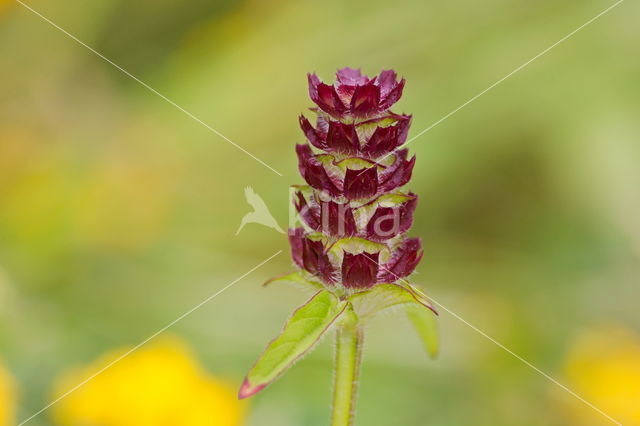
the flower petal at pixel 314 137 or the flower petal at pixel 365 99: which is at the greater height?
the flower petal at pixel 365 99

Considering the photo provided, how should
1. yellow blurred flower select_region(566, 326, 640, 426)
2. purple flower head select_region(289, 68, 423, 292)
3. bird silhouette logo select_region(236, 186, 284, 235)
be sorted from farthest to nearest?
bird silhouette logo select_region(236, 186, 284, 235) < yellow blurred flower select_region(566, 326, 640, 426) < purple flower head select_region(289, 68, 423, 292)

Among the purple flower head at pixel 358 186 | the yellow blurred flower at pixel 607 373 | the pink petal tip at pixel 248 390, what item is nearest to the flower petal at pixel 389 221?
the purple flower head at pixel 358 186

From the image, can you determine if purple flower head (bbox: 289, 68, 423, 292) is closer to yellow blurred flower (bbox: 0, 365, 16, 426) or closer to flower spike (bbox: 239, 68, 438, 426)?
flower spike (bbox: 239, 68, 438, 426)

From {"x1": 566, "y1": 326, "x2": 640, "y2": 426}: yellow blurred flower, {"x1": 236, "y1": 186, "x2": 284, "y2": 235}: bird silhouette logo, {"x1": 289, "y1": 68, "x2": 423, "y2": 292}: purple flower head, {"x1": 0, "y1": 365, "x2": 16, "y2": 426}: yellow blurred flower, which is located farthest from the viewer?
{"x1": 236, "y1": 186, "x2": 284, "y2": 235}: bird silhouette logo

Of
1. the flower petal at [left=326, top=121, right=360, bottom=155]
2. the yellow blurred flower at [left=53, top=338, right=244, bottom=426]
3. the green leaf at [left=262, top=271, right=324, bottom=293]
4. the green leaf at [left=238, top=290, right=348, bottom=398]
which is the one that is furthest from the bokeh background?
the flower petal at [left=326, top=121, right=360, bottom=155]

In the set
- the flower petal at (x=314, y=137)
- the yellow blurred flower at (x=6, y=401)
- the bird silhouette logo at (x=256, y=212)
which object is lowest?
the bird silhouette logo at (x=256, y=212)

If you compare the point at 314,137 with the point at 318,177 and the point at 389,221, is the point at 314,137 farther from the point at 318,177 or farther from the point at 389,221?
the point at 389,221

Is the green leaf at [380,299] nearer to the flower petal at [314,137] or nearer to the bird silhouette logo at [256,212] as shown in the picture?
the flower petal at [314,137]

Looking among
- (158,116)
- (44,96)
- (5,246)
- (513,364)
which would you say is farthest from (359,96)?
(44,96)
